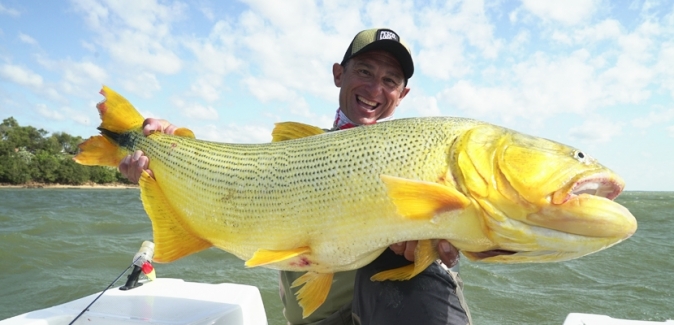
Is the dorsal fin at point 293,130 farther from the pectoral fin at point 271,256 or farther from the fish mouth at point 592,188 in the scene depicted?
the fish mouth at point 592,188

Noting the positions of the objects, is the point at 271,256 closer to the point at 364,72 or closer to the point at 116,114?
the point at 116,114

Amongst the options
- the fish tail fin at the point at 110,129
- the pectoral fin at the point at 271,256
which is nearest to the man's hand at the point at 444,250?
the pectoral fin at the point at 271,256

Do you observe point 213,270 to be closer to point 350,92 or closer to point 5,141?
point 350,92

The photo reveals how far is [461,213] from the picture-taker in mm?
2072

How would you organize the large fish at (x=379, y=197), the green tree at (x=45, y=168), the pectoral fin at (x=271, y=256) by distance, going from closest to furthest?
the large fish at (x=379, y=197), the pectoral fin at (x=271, y=256), the green tree at (x=45, y=168)

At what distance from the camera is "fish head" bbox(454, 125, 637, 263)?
1906mm

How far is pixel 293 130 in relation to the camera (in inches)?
114

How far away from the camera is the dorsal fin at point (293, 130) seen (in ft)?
9.39

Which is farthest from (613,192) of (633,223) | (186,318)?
(186,318)

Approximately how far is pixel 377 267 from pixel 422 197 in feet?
3.14

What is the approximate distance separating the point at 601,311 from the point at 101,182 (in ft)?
303

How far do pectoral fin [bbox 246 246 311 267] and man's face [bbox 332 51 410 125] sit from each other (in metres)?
2.12

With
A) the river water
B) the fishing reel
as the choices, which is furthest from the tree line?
the fishing reel

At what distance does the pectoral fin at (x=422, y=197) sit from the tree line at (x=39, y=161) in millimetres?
75787
